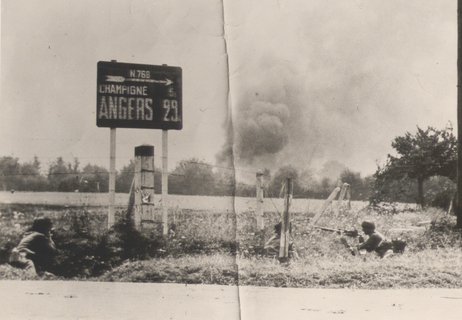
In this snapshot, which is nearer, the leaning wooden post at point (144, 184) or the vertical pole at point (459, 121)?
the leaning wooden post at point (144, 184)

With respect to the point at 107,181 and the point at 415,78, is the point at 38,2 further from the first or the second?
the point at 415,78

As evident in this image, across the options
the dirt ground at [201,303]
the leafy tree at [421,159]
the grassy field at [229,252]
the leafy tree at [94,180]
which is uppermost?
the leafy tree at [421,159]

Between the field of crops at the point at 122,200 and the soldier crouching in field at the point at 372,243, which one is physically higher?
the field of crops at the point at 122,200

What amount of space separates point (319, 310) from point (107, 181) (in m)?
1.44

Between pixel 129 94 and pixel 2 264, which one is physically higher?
pixel 129 94

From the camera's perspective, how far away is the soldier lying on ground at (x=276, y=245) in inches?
131

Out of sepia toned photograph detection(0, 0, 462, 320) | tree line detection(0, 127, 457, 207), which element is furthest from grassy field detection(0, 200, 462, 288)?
tree line detection(0, 127, 457, 207)

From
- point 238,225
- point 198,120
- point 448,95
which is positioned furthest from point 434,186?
point 198,120

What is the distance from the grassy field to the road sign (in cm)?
55

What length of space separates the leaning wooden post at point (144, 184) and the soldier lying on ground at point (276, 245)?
0.72 metres

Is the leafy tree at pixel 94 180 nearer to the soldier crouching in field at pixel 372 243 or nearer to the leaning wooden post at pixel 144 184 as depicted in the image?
the leaning wooden post at pixel 144 184

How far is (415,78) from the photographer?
3.40 m

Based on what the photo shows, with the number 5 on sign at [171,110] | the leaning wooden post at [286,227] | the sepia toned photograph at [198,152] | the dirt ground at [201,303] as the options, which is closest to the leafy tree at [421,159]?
the sepia toned photograph at [198,152]

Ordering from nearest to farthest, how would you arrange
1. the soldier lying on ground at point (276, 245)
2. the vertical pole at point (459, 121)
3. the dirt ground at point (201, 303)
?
the dirt ground at point (201, 303) → the soldier lying on ground at point (276, 245) → the vertical pole at point (459, 121)
